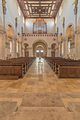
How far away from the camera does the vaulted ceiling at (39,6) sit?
26.2m

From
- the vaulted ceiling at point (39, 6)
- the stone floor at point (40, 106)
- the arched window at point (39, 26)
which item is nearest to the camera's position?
the stone floor at point (40, 106)

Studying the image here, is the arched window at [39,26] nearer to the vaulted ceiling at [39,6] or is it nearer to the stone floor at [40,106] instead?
the vaulted ceiling at [39,6]

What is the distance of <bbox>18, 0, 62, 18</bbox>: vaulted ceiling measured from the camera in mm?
26203

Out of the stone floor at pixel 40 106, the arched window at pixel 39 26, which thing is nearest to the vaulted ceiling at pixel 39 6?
the arched window at pixel 39 26

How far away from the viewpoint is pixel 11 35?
75.5ft

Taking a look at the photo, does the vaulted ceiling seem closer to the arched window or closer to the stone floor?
the arched window

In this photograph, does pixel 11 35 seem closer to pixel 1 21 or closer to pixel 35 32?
pixel 1 21

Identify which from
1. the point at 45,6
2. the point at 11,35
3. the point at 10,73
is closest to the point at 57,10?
the point at 45,6

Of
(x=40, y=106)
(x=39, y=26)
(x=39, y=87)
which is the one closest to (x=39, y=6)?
(x=39, y=26)

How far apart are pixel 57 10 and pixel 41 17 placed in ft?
20.6

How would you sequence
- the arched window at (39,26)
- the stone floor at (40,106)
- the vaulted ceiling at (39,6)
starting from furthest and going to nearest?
1. the arched window at (39,26)
2. the vaulted ceiling at (39,6)
3. the stone floor at (40,106)

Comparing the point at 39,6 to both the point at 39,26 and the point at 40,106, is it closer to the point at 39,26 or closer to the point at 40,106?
the point at 39,26

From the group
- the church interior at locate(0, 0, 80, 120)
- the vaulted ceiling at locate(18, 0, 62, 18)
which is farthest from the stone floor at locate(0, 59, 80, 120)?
the vaulted ceiling at locate(18, 0, 62, 18)

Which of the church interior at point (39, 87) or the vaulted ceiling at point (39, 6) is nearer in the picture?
the church interior at point (39, 87)
